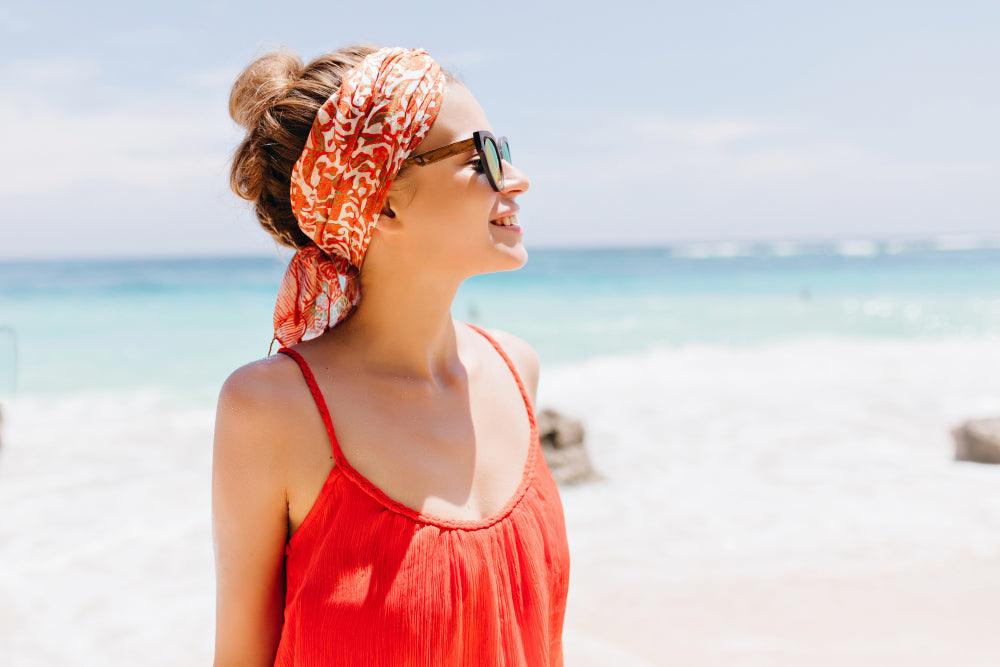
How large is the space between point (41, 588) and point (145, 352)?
41.6 ft

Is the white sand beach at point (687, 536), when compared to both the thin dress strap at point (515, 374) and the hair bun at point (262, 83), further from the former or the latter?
the hair bun at point (262, 83)

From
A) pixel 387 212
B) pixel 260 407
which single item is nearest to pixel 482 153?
pixel 387 212

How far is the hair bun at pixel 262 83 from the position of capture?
6.27 ft

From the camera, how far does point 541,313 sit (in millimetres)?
26344

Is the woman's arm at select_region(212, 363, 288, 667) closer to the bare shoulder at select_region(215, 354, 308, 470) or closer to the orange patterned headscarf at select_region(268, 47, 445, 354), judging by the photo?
the bare shoulder at select_region(215, 354, 308, 470)

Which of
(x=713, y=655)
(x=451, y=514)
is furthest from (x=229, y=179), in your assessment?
(x=713, y=655)

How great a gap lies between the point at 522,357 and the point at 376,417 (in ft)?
2.20

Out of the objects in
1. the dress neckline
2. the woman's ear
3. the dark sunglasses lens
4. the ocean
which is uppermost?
the dark sunglasses lens

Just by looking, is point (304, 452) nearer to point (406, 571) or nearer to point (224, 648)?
point (406, 571)

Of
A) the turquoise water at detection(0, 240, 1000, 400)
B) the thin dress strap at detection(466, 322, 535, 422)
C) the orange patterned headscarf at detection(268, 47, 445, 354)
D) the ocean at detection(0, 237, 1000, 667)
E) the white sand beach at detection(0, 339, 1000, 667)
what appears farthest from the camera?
the turquoise water at detection(0, 240, 1000, 400)

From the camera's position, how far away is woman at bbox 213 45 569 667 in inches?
66.9

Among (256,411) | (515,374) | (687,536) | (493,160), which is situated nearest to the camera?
(256,411)

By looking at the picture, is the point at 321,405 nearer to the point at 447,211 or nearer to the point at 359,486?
the point at 359,486

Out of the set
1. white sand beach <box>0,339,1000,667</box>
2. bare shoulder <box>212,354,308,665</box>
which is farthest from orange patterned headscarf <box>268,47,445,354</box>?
white sand beach <box>0,339,1000,667</box>
